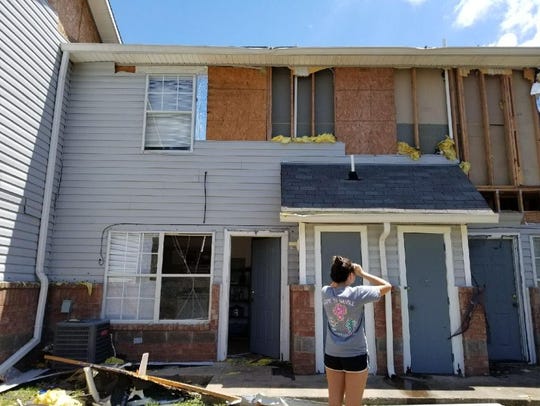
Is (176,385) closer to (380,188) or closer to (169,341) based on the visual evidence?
(169,341)

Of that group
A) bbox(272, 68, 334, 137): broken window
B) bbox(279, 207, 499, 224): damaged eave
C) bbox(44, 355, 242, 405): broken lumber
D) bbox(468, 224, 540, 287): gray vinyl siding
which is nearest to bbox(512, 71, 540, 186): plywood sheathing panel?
bbox(468, 224, 540, 287): gray vinyl siding

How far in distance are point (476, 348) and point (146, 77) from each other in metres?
7.29

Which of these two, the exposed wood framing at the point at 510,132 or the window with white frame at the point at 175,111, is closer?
the exposed wood framing at the point at 510,132

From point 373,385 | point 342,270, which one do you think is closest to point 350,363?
point 342,270

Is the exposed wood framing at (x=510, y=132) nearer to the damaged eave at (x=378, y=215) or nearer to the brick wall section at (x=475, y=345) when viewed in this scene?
the damaged eave at (x=378, y=215)

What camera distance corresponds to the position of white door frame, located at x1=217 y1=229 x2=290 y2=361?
24.1ft

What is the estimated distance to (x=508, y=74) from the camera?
8.34m

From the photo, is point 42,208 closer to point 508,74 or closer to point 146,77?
point 146,77

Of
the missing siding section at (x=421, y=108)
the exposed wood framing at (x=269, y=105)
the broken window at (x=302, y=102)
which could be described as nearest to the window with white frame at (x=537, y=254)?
the missing siding section at (x=421, y=108)

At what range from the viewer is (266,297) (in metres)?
7.88

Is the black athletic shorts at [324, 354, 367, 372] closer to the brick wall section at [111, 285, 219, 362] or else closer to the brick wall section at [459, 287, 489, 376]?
the brick wall section at [459, 287, 489, 376]

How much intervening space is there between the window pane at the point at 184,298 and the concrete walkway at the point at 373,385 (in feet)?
2.90

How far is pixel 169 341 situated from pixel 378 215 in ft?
13.1

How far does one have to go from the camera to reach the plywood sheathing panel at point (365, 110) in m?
8.11
